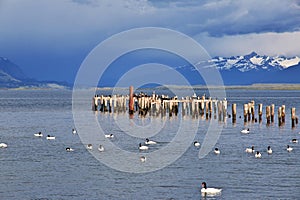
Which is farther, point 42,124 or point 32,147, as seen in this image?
point 42,124

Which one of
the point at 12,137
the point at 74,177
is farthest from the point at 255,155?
the point at 12,137

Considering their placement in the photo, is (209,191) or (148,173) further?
(148,173)

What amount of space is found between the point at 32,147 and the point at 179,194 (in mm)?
22125

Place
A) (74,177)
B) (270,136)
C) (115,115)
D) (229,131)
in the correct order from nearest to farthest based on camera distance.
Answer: (74,177) < (270,136) < (229,131) < (115,115)

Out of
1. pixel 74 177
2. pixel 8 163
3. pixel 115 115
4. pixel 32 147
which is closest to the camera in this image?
pixel 74 177

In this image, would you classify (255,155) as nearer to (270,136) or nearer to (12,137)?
(270,136)

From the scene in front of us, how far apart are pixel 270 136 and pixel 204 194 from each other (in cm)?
2903

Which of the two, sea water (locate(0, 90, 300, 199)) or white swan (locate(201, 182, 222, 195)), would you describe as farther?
sea water (locate(0, 90, 300, 199))

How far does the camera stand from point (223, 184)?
115 ft

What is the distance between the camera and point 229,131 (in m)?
64.7

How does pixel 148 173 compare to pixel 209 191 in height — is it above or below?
above

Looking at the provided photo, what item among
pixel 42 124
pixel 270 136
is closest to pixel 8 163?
pixel 270 136

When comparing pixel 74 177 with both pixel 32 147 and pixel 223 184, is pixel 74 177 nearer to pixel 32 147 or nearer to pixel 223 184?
pixel 223 184

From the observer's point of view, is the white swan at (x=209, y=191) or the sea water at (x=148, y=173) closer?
the white swan at (x=209, y=191)
